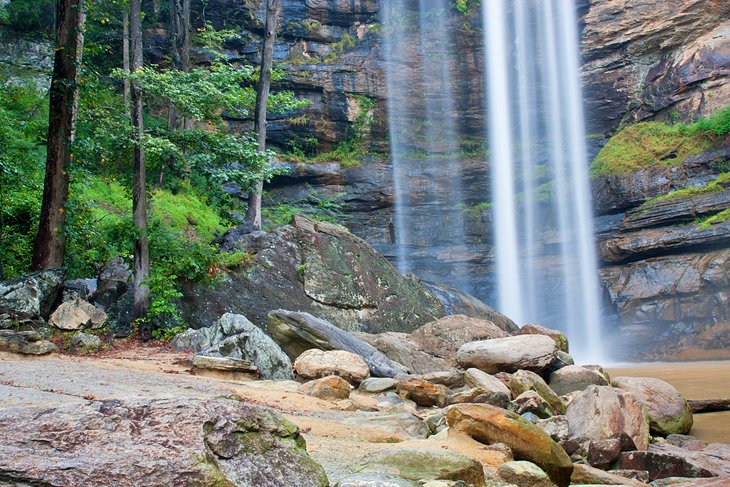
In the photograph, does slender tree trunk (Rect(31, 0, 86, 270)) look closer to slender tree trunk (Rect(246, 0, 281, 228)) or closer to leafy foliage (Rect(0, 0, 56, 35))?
slender tree trunk (Rect(246, 0, 281, 228))

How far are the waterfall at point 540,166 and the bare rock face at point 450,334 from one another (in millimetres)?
12304

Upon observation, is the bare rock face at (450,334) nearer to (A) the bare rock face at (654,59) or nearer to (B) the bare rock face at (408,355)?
(B) the bare rock face at (408,355)

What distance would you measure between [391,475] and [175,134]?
960cm

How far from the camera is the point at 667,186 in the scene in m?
23.0

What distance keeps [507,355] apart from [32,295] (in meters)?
6.85

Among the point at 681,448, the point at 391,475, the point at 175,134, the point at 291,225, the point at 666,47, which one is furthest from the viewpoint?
the point at 666,47

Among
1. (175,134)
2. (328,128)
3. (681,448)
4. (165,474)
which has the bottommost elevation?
(681,448)

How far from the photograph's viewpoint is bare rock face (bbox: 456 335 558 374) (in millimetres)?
9617

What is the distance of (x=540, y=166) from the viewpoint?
27.7 m

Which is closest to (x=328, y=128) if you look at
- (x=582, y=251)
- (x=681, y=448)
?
(x=582, y=251)

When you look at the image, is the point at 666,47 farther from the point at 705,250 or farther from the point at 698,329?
the point at 698,329

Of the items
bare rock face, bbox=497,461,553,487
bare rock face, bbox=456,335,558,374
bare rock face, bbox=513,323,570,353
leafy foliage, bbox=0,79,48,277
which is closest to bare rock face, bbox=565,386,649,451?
bare rock face, bbox=497,461,553,487

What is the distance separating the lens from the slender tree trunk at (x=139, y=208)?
10812 mm

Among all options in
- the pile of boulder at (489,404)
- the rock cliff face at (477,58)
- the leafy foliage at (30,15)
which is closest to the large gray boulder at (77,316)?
the pile of boulder at (489,404)
